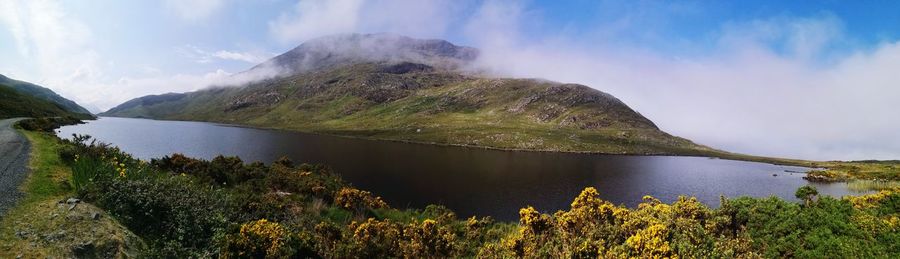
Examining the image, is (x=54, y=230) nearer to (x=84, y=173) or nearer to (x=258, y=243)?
(x=258, y=243)

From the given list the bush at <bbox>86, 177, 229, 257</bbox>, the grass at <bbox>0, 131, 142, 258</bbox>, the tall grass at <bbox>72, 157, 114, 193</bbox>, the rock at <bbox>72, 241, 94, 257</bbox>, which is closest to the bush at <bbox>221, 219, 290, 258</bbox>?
the bush at <bbox>86, 177, 229, 257</bbox>

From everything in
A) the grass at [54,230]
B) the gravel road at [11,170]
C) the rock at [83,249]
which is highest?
the gravel road at [11,170]

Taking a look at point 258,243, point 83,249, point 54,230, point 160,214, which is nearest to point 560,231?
point 258,243

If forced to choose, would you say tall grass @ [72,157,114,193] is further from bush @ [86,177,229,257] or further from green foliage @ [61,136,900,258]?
bush @ [86,177,229,257]

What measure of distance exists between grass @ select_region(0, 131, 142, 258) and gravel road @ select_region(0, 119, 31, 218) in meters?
0.31

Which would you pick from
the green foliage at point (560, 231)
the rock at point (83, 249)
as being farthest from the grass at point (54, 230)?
the green foliage at point (560, 231)

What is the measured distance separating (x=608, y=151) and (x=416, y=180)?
493 feet

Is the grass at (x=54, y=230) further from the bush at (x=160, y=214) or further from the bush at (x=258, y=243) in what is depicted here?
the bush at (x=258, y=243)

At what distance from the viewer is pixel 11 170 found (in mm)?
20672

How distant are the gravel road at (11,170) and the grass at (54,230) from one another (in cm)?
31

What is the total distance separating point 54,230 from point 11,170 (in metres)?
12.1

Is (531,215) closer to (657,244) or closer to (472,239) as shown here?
(657,244)

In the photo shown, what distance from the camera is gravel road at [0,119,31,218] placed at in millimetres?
15577

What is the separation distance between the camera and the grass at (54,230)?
467 inches
